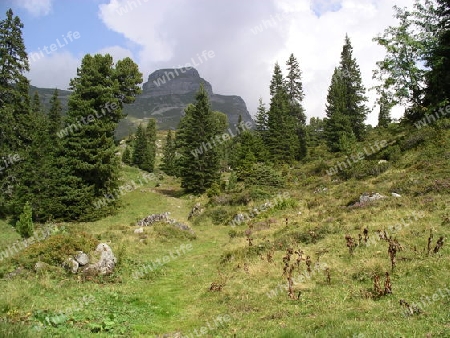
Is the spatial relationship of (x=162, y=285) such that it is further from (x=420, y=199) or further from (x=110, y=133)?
(x=110, y=133)

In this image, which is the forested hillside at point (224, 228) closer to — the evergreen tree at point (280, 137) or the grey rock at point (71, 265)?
the grey rock at point (71, 265)

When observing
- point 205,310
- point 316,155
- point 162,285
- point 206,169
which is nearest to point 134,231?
point 162,285

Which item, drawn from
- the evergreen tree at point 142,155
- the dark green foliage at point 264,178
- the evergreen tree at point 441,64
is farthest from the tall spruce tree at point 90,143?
the evergreen tree at point 142,155

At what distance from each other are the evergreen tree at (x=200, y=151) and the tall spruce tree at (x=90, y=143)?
1119cm

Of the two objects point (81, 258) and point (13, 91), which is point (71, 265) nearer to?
point (81, 258)

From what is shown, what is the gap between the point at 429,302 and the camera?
25.5ft

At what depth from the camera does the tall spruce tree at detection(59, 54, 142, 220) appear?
29.9 meters

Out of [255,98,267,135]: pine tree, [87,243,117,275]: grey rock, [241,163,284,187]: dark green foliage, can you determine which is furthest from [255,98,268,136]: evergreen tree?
[87,243,117,275]: grey rock

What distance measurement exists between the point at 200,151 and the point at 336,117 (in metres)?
21.7

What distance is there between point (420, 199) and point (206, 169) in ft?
93.7

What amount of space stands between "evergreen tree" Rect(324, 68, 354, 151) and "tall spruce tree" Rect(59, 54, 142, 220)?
3190cm

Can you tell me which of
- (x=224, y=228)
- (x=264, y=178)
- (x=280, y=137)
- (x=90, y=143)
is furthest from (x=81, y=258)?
(x=280, y=137)

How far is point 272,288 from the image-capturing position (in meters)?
11.0

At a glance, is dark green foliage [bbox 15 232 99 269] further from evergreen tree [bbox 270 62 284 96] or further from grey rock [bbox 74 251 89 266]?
evergreen tree [bbox 270 62 284 96]
